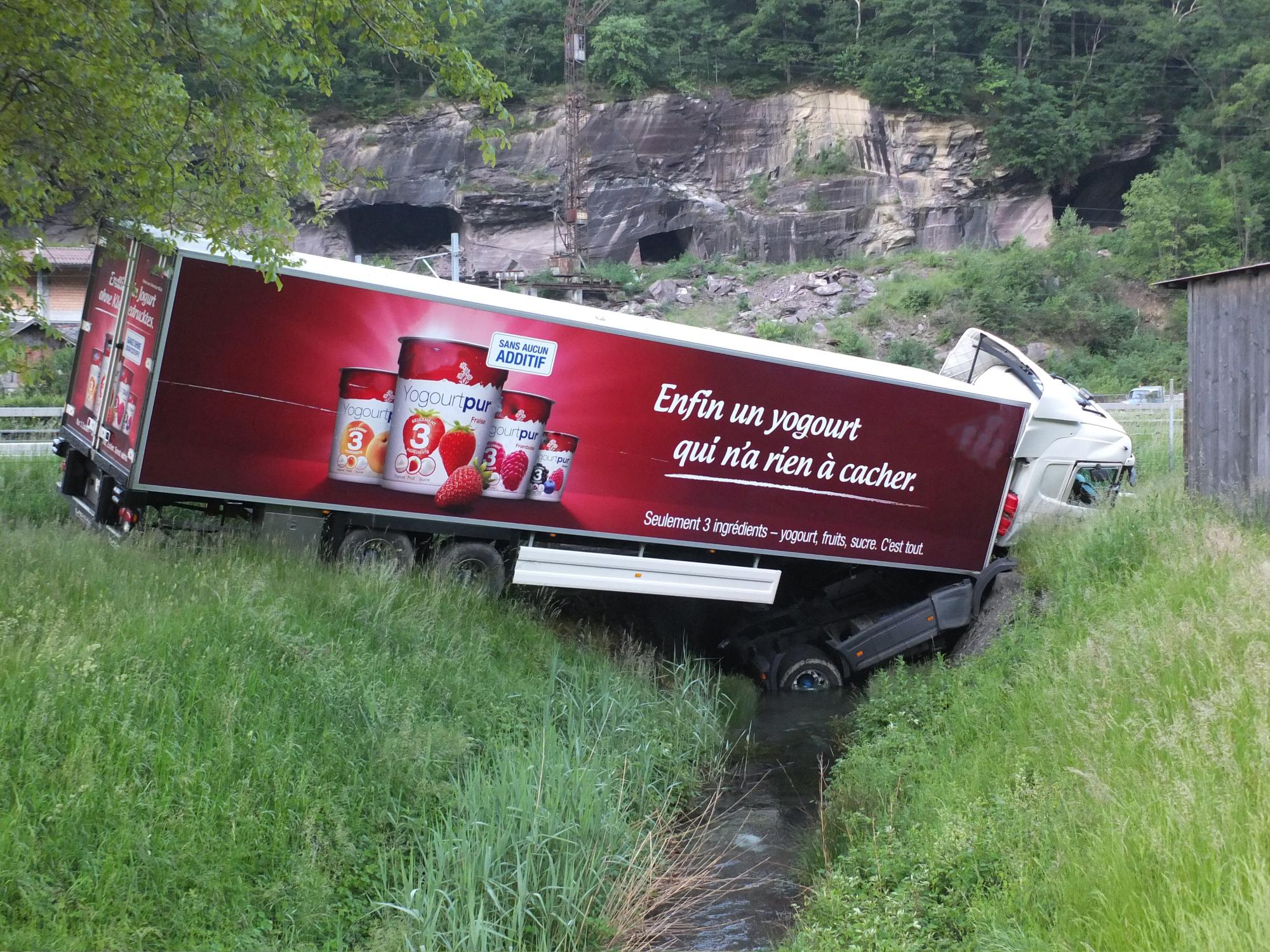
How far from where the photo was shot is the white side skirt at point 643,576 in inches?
A: 391

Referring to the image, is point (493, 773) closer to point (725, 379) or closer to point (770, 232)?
point (725, 379)

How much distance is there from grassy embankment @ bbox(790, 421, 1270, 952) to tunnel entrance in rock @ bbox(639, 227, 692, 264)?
44356 mm

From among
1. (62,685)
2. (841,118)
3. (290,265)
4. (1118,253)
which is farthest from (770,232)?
(62,685)

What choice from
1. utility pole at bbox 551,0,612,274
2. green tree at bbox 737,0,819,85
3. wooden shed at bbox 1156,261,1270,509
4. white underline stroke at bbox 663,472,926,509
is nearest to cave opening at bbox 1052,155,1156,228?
green tree at bbox 737,0,819,85

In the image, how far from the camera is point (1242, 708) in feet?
15.9

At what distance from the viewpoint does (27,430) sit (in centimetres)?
1744

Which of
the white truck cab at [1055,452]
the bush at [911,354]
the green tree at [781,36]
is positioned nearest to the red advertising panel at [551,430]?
the white truck cab at [1055,452]

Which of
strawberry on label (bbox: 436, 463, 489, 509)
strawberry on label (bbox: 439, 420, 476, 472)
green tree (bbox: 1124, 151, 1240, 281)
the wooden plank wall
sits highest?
green tree (bbox: 1124, 151, 1240, 281)

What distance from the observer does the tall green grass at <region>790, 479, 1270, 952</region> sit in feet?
12.7

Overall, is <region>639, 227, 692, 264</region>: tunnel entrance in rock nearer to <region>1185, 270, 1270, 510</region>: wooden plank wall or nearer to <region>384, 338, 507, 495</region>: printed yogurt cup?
<region>1185, 270, 1270, 510</region>: wooden plank wall

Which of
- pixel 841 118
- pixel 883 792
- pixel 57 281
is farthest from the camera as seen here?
pixel 841 118

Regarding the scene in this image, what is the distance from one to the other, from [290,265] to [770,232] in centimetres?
4475

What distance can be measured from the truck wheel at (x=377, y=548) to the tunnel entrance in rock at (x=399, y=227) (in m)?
42.9

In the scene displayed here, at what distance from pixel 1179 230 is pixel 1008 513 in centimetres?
4114
